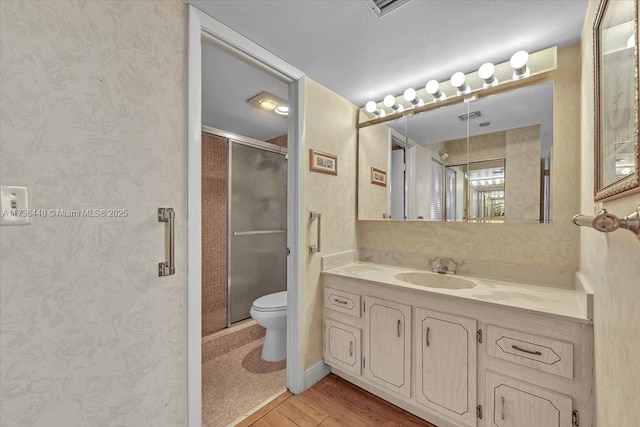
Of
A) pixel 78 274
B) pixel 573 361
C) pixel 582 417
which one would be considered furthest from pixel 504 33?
pixel 78 274

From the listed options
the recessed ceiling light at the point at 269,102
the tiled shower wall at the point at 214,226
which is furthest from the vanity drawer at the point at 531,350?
the tiled shower wall at the point at 214,226

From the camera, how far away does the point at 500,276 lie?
1671 millimetres

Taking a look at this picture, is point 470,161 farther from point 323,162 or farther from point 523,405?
point 523,405

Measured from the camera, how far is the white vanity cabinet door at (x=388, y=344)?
153cm

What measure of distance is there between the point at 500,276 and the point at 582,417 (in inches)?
30.2

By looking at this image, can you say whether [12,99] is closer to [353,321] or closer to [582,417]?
[353,321]

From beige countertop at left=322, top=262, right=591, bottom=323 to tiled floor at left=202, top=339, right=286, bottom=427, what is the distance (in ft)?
3.00

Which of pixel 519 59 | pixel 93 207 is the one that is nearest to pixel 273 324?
pixel 93 207

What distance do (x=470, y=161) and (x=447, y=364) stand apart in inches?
51.3

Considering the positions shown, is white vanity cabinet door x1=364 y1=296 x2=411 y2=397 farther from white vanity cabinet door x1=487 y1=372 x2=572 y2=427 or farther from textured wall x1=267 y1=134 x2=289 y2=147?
textured wall x1=267 y1=134 x2=289 y2=147

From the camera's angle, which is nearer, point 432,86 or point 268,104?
point 432,86

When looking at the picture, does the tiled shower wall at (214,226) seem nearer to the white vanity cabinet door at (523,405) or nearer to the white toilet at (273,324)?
the white toilet at (273,324)

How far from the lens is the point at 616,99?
679 mm

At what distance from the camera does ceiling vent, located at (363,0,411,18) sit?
1.20 metres
